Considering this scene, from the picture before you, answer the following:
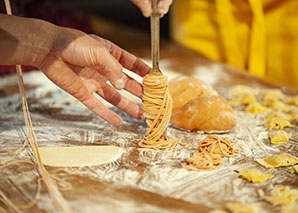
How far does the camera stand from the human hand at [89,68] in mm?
1656

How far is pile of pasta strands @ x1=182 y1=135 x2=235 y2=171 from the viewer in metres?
1.56

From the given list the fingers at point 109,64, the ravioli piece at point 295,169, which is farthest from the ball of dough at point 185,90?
the ravioli piece at point 295,169

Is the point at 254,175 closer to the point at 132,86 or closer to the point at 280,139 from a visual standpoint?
the point at 280,139

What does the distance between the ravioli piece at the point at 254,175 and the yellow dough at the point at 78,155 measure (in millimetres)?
582

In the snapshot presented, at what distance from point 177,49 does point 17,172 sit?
2.67m

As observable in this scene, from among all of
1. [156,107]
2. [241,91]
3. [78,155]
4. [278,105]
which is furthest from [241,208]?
[241,91]

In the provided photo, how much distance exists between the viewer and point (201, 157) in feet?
5.32

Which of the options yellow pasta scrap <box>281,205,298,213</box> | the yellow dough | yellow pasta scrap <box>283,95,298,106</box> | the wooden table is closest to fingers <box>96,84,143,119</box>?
the wooden table

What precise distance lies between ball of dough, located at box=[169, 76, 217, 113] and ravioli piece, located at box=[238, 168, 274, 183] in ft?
2.39

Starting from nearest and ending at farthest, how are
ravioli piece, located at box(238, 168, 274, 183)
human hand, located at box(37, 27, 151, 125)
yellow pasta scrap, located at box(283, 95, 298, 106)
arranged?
1. ravioli piece, located at box(238, 168, 274, 183)
2. human hand, located at box(37, 27, 151, 125)
3. yellow pasta scrap, located at box(283, 95, 298, 106)

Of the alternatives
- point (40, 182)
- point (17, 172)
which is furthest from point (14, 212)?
point (17, 172)

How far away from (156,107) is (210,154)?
13.2 inches

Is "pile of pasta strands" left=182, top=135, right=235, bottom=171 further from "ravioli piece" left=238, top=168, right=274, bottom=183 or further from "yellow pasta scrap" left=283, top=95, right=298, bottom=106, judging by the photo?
"yellow pasta scrap" left=283, top=95, right=298, bottom=106

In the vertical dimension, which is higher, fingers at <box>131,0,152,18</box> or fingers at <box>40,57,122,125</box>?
fingers at <box>131,0,152,18</box>
